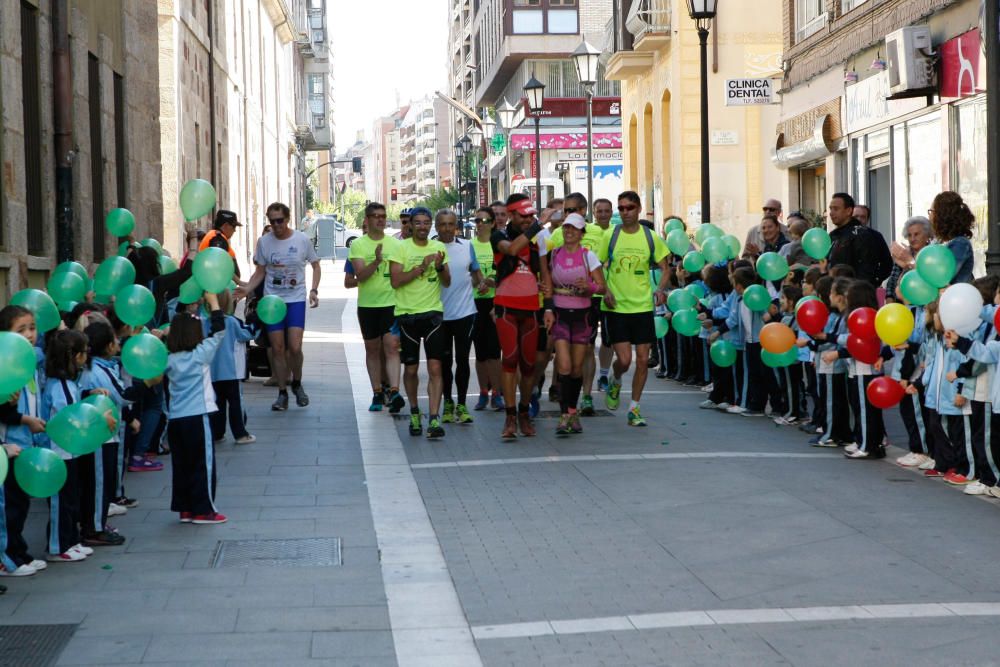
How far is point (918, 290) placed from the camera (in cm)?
908

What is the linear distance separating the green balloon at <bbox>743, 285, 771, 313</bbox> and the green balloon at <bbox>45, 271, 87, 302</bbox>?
18.7 ft

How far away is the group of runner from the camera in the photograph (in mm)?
11781

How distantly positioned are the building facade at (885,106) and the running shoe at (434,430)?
692cm

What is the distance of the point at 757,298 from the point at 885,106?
716 centimetres

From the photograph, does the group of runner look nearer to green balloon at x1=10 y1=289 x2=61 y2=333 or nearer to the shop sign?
green balloon at x1=10 y1=289 x2=61 y2=333

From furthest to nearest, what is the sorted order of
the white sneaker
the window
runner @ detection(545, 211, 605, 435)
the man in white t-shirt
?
the window → the man in white t-shirt → runner @ detection(545, 211, 605, 435) → the white sneaker

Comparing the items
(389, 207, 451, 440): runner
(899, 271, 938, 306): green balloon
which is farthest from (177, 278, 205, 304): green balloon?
(899, 271, 938, 306): green balloon

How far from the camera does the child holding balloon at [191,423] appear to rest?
819 centimetres

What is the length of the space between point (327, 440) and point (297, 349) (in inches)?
86.6

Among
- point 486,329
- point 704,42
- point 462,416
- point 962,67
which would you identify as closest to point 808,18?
point 704,42

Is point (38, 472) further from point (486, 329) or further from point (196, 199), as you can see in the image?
point (486, 329)

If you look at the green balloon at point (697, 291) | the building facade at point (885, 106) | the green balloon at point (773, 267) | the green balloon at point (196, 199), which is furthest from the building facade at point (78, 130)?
the building facade at point (885, 106)

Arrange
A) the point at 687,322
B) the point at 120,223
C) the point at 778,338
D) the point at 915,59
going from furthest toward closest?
the point at 915,59 < the point at 687,322 < the point at 120,223 < the point at 778,338

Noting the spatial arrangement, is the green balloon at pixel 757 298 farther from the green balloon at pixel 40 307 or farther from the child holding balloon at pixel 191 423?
the green balloon at pixel 40 307
